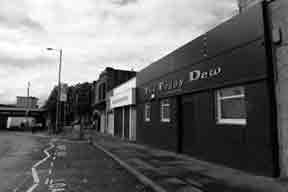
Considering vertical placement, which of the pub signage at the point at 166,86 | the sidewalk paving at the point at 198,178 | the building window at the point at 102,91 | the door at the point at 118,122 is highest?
the building window at the point at 102,91

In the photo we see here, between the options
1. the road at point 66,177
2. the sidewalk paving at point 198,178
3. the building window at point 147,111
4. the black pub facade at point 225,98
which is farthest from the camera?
the building window at point 147,111

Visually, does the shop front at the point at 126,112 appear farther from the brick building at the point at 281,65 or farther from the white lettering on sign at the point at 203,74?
the brick building at the point at 281,65

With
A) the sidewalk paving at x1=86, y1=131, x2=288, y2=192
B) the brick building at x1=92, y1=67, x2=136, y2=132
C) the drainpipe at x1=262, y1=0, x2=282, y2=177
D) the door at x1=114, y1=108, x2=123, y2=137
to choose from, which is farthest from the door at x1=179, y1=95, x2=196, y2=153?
the brick building at x1=92, y1=67, x2=136, y2=132

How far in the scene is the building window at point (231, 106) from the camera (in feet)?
26.7

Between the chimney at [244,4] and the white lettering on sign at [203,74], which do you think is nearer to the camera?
the white lettering on sign at [203,74]

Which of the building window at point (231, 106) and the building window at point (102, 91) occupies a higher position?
the building window at point (102, 91)

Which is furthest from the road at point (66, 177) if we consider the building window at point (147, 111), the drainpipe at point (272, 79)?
→ the building window at point (147, 111)

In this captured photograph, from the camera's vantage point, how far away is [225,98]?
8938mm

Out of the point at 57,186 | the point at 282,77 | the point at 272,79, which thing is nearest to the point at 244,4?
the point at 272,79

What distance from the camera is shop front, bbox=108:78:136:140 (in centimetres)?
1958

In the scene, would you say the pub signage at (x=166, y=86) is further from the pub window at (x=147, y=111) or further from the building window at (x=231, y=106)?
the building window at (x=231, y=106)

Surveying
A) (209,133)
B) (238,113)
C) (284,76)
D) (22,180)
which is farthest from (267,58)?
(22,180)

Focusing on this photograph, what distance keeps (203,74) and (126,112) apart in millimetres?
12726

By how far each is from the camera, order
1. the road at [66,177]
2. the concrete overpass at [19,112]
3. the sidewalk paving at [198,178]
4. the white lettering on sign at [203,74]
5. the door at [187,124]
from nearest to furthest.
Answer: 1. the sidewalk paving at [198,178]
2. the road at [66,177]
3. the white lettering on sign at [203,74]
4. the door at [187,124]
5. the concrete overpass at [19,112]
